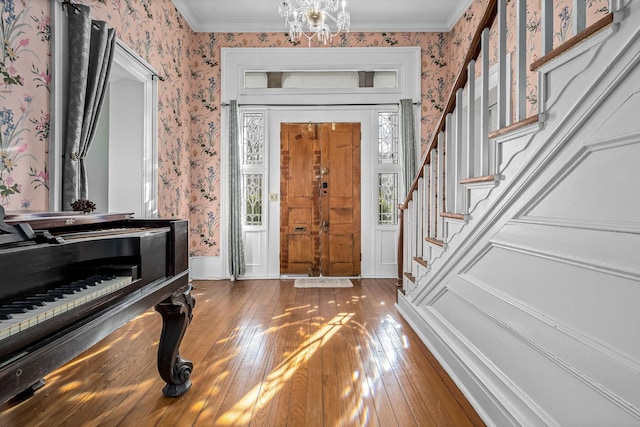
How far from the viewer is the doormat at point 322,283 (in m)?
4.33

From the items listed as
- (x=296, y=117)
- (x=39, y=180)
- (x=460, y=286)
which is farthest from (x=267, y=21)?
(x=460, y=286)

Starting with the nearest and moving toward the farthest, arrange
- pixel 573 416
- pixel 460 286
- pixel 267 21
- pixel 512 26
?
pixel 573 416, pixel 460 286, pixel 512 26, pixel 267 21

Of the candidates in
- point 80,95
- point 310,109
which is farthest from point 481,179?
point 310,109

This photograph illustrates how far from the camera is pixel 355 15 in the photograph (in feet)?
14.5

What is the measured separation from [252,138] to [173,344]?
344 centimetres

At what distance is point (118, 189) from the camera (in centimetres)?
347

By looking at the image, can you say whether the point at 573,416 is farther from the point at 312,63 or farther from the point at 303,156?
the point at 312,63

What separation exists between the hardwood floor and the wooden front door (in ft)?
5.59

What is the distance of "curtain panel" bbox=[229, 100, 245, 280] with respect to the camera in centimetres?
462

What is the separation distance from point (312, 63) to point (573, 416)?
448 cm

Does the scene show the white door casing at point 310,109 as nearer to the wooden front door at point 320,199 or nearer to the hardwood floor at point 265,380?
the wooden front door at point 320,199

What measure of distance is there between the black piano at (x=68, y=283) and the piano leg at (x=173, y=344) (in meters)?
0.06

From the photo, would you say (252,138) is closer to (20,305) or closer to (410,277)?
(410,277)

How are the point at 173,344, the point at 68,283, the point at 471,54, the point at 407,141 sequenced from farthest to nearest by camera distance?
the point at 407,141, the point at 471,54, the point at 173,344, the point at 68,283
